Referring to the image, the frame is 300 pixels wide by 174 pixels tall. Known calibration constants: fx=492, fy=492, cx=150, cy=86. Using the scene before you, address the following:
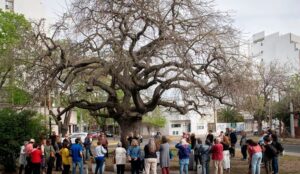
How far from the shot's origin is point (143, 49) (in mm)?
23656

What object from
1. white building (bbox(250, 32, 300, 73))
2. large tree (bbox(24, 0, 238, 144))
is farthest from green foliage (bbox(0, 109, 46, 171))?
white building (bbox(250, 32, 300, 73))

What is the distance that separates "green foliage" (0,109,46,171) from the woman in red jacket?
3900 millimetres

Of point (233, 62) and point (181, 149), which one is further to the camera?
point (233, 62)

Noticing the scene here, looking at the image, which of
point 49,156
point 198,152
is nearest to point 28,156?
point 49,156

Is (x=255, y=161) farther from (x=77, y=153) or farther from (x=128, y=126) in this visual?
(x=128, y=126)

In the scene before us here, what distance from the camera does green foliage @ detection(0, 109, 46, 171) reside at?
77.5ft

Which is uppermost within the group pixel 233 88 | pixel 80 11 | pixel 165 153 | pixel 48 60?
pixel 80 11

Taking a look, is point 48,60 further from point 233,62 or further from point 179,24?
point 233,62

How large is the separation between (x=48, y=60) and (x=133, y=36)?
472 centimetres

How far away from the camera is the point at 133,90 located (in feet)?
84.1

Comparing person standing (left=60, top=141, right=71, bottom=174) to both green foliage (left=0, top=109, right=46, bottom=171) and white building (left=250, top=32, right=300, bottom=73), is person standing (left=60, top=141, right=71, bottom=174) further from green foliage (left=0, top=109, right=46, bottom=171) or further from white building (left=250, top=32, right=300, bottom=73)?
white building (left=250, top=32, right=300, bottom=73)

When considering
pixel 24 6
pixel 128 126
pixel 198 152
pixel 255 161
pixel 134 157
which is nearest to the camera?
pixel 255 161

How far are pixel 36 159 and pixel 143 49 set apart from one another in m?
7.50

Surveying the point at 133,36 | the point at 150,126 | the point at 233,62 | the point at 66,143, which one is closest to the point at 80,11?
the point at 133,36
